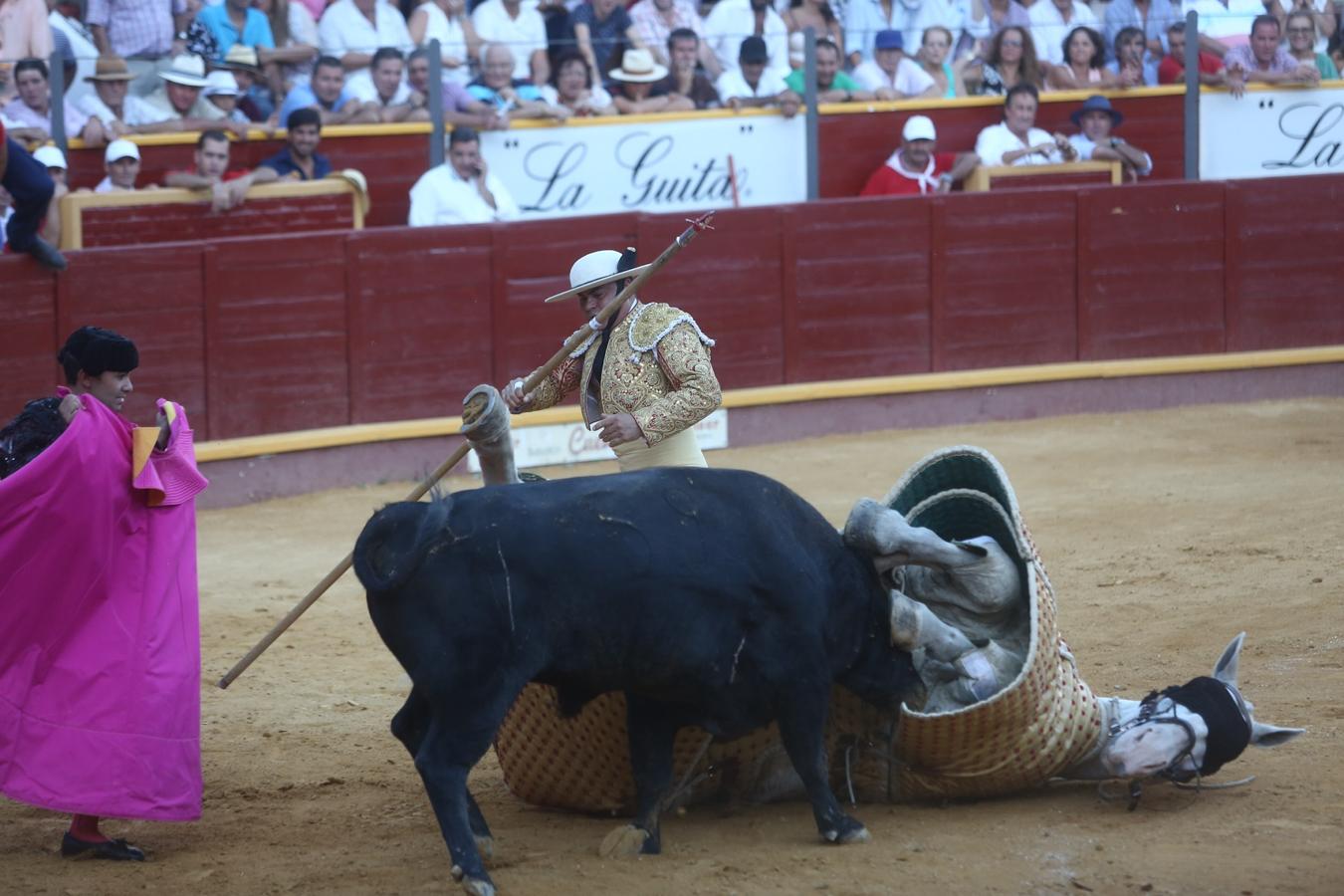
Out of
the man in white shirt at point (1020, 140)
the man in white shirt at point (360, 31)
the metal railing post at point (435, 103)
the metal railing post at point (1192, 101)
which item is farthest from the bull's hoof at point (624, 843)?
the metal railing post at point (1192, 101)

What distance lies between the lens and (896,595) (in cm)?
464

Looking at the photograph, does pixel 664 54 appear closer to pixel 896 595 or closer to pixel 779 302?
pixel 779 302

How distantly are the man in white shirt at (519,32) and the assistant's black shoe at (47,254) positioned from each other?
306cm

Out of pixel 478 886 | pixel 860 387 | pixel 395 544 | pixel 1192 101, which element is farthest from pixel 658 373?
pixel 1192 101

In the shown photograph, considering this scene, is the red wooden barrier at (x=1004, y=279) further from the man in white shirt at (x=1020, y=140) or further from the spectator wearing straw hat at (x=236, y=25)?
the spectator wearing straw hat at (x=236, y=25)

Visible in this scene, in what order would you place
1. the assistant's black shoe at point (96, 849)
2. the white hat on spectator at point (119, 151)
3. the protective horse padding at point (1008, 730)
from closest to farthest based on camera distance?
1. the protective horse padding at point (1008, 730)
2. the assistant's black shoe at point (96, 849)
3. the white hat on spectator at point (119, 151)

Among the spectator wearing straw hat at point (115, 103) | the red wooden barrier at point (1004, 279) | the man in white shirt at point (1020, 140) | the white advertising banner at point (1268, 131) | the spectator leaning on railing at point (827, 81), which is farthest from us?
the white advertising banner at point (1268, 131)

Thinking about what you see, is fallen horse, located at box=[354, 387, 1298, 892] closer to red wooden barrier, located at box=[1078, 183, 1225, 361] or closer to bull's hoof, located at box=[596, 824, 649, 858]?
bull's hoof, located at box=[596, 824, 649, 858]

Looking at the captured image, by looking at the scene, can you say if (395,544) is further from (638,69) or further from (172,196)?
(638,69)

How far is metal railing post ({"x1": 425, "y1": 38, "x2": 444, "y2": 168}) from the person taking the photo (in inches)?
403

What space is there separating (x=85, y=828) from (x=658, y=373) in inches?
72.9

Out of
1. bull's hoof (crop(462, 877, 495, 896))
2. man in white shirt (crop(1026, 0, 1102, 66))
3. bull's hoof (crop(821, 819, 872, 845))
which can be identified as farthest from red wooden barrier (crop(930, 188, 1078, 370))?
bull's hoof (crop(462, 877, 495, 896))

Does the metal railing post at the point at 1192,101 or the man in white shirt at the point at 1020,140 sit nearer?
the man in white shirt at the point at 1020,140

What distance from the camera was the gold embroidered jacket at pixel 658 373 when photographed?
503 centimetres
